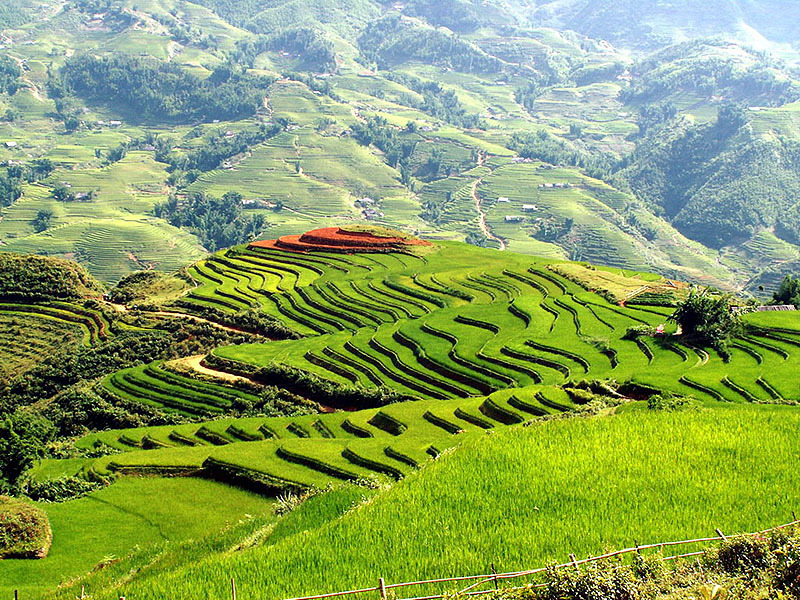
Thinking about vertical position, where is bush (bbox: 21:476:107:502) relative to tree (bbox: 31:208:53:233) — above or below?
above

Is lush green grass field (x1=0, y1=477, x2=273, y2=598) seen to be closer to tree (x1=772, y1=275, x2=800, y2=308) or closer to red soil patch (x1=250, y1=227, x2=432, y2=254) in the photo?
tree (x1=772, y1=275, x2=800, y2=308)

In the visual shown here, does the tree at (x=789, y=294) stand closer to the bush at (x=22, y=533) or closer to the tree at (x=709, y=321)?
the tree at (x=709, y=321)

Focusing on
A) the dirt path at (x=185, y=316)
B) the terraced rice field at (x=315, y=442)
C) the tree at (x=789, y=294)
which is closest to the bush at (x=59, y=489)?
the terraced rice field at (x=315, y=442)

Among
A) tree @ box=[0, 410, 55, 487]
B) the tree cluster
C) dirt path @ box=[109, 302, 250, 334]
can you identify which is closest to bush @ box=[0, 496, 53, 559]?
tree @ box=[0, 410, 55, 487]

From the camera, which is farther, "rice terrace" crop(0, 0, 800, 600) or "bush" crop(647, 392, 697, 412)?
"bush" crop(647, 392, 697, 412)

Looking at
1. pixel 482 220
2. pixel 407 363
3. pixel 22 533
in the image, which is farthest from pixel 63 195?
pixel 22 533

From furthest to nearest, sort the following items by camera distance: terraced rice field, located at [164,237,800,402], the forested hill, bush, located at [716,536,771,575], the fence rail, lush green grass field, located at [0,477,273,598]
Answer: the forested hill
terraced rice field, located at [164,237,800,402]
lush green grass field, located at [0,477,273,598]
bush, located at [716,536,771,575]
the fence rail
